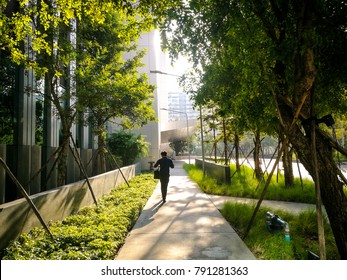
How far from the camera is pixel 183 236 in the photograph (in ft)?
19.5

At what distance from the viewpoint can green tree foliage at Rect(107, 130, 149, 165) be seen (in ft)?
70.0

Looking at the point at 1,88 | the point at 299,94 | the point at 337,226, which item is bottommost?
the point at 337,226

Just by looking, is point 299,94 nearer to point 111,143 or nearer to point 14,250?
point 14,250

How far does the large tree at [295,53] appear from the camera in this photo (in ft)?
14.9

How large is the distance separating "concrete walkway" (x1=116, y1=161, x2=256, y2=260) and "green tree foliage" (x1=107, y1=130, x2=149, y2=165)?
12647 millimetres

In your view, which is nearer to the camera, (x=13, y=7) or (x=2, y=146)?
(x=2, y=146)

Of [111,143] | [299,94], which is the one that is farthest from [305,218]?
[111,143]

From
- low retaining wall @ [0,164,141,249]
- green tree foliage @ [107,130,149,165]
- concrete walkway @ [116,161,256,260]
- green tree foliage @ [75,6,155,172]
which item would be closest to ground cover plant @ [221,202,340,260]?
concrete walkway @ [116,161,256,260]

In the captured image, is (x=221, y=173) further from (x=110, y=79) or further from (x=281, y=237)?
(x=281, y=237)

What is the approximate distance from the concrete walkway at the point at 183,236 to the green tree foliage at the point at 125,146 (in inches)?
498

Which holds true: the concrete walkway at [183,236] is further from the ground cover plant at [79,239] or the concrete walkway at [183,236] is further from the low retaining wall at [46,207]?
the low retaining wall at [46,207]

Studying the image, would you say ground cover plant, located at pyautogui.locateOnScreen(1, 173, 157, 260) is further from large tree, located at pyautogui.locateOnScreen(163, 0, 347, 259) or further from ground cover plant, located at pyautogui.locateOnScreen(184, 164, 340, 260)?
large tree, located at pyautogui.locateOnScreen(163, 0, 347, 259)

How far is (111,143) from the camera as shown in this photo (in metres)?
21.6

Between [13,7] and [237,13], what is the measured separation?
314 inches
